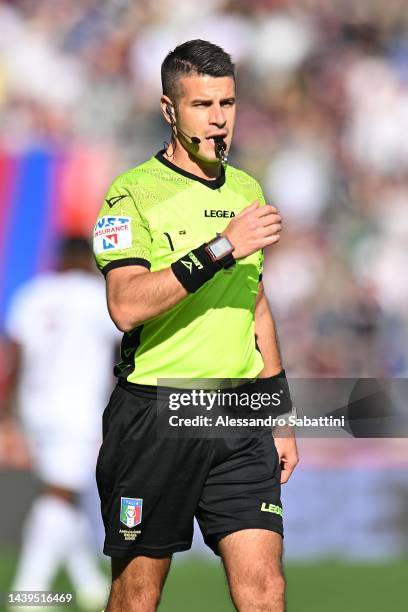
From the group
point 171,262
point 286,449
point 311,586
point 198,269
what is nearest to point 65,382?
point 311,586

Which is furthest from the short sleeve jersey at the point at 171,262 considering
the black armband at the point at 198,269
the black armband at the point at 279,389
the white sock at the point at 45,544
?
the white sock at the point at 45,544

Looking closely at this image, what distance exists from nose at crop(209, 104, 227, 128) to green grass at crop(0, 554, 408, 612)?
11.2ft

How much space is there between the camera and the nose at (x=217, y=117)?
157 inches

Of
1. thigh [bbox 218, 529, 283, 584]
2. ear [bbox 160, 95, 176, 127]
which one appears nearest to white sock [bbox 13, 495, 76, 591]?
thigh [bbox 218, 529, 283, 584]

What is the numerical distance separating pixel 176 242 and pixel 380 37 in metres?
6.52

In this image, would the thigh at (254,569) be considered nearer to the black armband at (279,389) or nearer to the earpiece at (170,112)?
the black armband at (279,389)

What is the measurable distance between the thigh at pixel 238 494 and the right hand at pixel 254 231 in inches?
28.9

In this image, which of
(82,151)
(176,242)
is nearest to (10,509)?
(82,151)

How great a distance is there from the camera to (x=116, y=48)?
959 cm

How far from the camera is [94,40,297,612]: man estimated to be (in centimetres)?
393

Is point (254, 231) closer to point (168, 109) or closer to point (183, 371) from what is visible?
point (183, 371)

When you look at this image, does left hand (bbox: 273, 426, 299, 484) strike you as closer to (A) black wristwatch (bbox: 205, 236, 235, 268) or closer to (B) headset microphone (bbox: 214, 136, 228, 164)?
(A) black wristwatch (bbox: 205, 236, 235, 268)

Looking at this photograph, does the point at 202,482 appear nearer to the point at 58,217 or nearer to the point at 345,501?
the point at 345,501

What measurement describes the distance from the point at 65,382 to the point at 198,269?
383 centimetres
